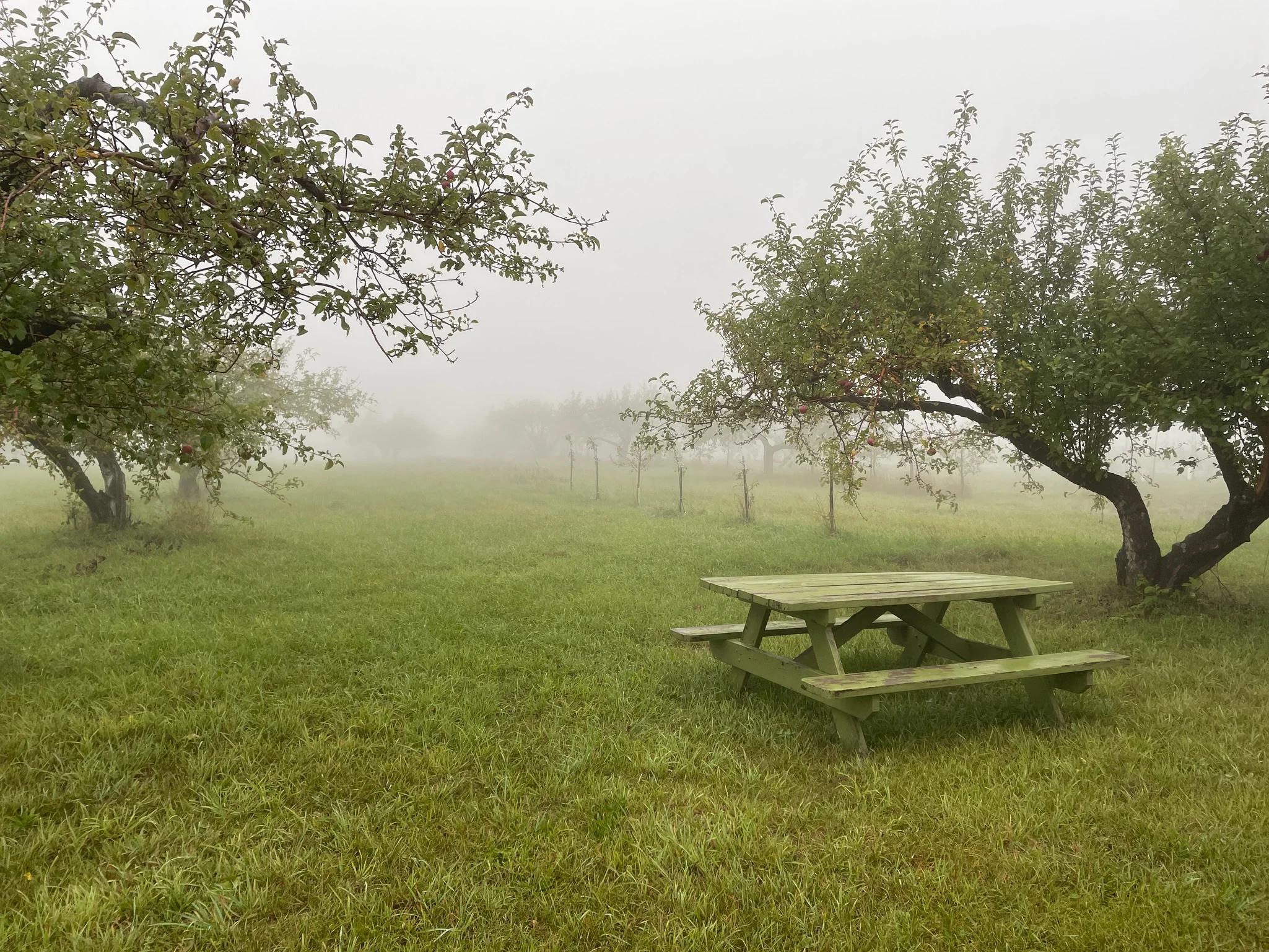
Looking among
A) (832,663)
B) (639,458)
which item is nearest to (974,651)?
(832,663)

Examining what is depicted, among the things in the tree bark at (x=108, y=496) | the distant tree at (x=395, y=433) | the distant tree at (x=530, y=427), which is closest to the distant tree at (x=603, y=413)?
the distant tree at (x=530, y=427)

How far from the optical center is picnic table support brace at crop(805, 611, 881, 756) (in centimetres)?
456

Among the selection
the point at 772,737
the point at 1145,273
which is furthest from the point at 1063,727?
the point at 1145,273

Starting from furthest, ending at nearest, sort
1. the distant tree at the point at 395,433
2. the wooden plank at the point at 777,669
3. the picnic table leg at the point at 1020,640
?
the distant tree at the point at 395,433
the picnic table leg at the point at 1020,640
the wooden plank at the point at 777,669

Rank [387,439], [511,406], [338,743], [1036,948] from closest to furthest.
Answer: [1036,948] → [338,743] → [511,406] → [387,439]

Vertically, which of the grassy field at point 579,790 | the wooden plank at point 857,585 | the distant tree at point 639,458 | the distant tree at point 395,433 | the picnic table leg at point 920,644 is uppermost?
the distant tree at point 395,433

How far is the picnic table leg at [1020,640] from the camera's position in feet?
17.1

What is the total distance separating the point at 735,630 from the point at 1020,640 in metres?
2.43

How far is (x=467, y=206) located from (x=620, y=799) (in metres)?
4.83

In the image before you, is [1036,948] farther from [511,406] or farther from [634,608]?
[511,406]

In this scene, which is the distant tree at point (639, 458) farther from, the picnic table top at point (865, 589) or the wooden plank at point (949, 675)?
the wooden plank at point (949, 675)

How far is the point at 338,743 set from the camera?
4.57 meters

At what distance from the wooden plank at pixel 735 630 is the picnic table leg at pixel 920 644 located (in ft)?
0.76

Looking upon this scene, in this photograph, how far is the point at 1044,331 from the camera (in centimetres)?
977
